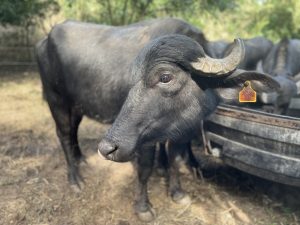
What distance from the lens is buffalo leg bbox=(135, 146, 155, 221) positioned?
3.85 meters

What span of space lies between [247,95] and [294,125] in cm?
45

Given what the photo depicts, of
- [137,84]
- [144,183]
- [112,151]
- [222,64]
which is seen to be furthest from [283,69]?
[112,151]

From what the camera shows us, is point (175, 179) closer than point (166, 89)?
No

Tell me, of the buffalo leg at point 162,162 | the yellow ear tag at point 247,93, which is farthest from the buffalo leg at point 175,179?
the yellow ear tag at point 247,93

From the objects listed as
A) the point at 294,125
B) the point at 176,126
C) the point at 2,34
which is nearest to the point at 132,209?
the point at 176,126

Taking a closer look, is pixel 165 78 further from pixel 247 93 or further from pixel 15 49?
pixel 15 49

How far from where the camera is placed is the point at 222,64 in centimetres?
312

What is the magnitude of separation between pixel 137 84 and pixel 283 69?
2.86 metres

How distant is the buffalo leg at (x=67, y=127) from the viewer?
186 inches

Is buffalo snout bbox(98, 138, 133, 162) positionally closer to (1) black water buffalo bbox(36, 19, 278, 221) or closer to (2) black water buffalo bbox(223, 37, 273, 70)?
(1) black water buffalo bbox(36, 19, 278, 221)

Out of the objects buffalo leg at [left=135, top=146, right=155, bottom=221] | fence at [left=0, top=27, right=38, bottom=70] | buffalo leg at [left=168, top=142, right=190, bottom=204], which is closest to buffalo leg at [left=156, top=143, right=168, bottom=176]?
buffalo leg at [left=168, top=142, right=190, bottom=204]

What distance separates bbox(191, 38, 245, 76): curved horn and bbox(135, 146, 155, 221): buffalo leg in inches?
41.7

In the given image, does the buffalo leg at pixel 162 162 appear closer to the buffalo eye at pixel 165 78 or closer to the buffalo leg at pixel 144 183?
the buffalo leg at pixel 144 183

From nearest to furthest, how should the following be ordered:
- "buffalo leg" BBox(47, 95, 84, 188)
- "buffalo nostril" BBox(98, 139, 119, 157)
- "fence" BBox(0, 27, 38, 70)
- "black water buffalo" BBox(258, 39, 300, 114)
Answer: "buffalo nostril" BBox(98, 139, 119, 157) < "black water buffalo" BBox(258, 39, 300, 114) < "buffalo leg" BBox(47, 95, 84, 188) < "fence" BBox(0, 27, 38, 70)
